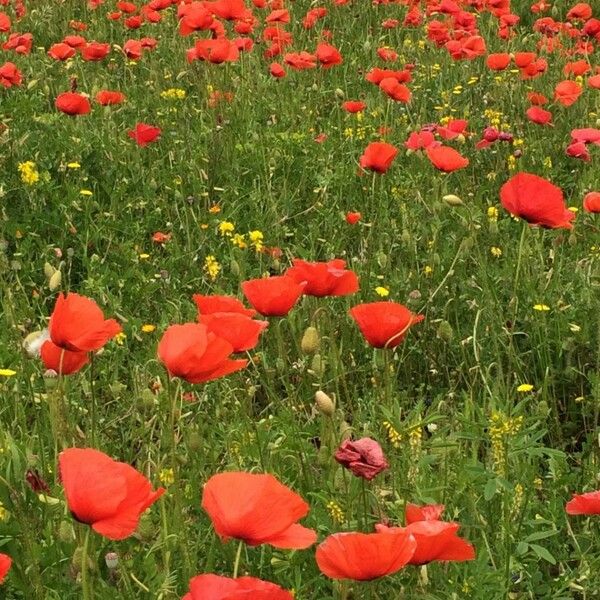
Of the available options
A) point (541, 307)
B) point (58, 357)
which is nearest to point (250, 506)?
point (58, 357)

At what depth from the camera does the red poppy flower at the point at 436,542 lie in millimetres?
1173

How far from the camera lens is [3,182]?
3.60 meters

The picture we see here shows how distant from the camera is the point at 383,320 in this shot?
1.66 meters

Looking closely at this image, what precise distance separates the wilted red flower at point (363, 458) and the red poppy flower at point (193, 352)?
205 mm

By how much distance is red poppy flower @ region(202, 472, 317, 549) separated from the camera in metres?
1.12

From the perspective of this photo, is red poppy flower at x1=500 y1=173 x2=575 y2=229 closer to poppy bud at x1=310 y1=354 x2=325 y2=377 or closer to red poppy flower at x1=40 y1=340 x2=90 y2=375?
poppy bud at x1=310 y1=354 x2=325 y2=377

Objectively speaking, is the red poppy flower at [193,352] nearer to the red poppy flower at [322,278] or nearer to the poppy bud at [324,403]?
the poppy bud at [324,403]

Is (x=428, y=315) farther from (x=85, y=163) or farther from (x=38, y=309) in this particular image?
(x=85, y=163)

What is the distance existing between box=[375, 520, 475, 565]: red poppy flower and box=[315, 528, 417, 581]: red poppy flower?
60mm

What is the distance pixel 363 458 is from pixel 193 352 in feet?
0.87

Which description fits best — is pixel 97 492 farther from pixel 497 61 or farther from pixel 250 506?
pixel 497 61

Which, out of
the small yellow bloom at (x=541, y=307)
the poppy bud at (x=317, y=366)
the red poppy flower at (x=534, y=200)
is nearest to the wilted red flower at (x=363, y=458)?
the poppy bud at (x=317, y=366)

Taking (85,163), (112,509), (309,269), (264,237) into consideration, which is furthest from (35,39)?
(112,509)

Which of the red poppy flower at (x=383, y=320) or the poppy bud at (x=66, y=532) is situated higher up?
the red poppy flower at (x=383, y=320)
